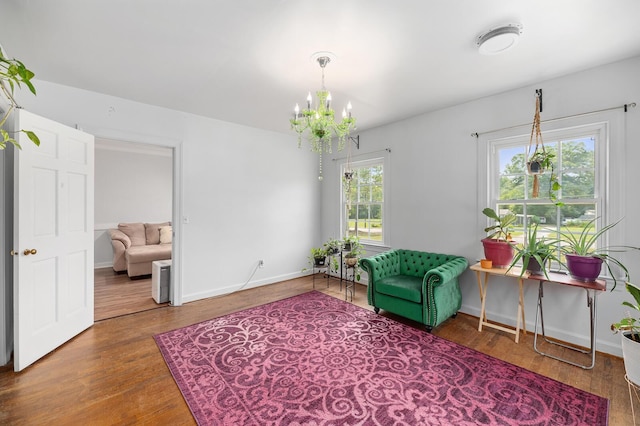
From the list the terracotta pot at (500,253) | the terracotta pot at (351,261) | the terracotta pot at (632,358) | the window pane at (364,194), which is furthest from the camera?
the window pane at (364,194)

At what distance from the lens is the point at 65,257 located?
105 inches

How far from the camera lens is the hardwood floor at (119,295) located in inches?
138

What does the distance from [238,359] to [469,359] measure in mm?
2057

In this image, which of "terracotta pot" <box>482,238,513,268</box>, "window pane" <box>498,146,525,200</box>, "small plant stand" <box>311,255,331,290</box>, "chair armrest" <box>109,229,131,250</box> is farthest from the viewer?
"chair armrest" <box>109,229,131,250</box>

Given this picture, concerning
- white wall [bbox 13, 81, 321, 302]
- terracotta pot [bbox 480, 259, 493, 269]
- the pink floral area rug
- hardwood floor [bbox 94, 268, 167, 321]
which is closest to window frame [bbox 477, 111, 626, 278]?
terracotta pot [bbox 480, 259, 493, 269]

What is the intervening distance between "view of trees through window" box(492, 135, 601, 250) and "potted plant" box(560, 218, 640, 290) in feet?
0.36

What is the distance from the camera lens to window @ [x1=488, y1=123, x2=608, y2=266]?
2.62 meters

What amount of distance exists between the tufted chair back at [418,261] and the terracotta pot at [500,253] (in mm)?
535

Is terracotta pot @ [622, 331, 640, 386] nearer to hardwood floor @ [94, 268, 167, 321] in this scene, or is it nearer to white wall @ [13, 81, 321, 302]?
white wall @ [13, 81, 321, 302]

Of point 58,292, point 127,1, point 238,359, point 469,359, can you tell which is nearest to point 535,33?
point 469,359

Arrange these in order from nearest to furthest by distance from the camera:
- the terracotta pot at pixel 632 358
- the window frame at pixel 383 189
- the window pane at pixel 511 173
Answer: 1. the terracotta pot at pixel 632 358
2. the window pane at pixel 511 173
3. the window frame at pixel 383 189

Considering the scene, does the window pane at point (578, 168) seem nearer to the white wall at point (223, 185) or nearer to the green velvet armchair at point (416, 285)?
the green velvet armchair at point (416, 285)

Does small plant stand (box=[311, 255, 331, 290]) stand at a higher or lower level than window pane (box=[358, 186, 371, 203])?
lower

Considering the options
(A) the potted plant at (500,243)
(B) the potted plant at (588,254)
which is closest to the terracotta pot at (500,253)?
(A) the potted plant at (500,243)
